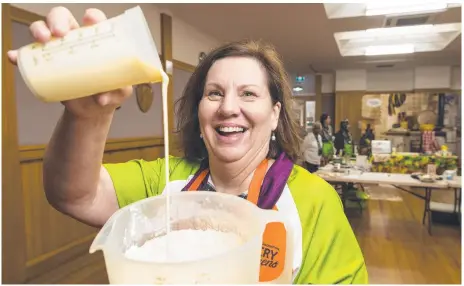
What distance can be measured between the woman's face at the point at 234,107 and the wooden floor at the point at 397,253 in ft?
6.68

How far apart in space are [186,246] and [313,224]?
36 cm

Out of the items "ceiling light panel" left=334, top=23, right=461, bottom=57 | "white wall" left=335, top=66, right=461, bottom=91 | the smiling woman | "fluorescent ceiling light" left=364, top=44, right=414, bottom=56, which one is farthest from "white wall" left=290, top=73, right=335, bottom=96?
the smiling woman

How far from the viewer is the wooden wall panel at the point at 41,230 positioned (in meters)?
2.59

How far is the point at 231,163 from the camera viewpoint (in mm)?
972

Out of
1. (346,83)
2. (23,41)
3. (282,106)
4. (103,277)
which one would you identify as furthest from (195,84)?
(346,83)

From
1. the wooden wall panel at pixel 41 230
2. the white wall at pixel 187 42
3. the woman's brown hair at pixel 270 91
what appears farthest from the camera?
the white wall at pixel 187 42

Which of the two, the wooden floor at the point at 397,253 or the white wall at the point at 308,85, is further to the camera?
the white wall at the point at 308,85

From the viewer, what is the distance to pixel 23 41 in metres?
2.46

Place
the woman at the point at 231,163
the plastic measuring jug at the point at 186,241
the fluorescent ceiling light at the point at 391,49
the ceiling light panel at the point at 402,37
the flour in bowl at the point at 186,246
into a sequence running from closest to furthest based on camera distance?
1. the plastic measuring jug at the point at 186,241
2. the flour in bowl at the point at 186,246
3. the woman at the point at 231,163
4. the ceiling light panel at the point at 402,37
5. the fluorescent ceiling light at the point at 391,49

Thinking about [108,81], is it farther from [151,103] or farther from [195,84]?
[151,103]

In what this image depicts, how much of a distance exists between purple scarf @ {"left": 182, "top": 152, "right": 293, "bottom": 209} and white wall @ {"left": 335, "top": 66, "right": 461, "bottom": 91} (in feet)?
28.1

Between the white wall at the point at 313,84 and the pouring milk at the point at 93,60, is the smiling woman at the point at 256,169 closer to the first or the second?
the pouring milk at the point at 93,60

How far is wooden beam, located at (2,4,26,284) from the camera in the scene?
2340 mm

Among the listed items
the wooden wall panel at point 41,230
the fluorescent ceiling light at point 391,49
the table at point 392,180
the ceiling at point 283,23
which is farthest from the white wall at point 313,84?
the wooden wall panel at point 41,230
